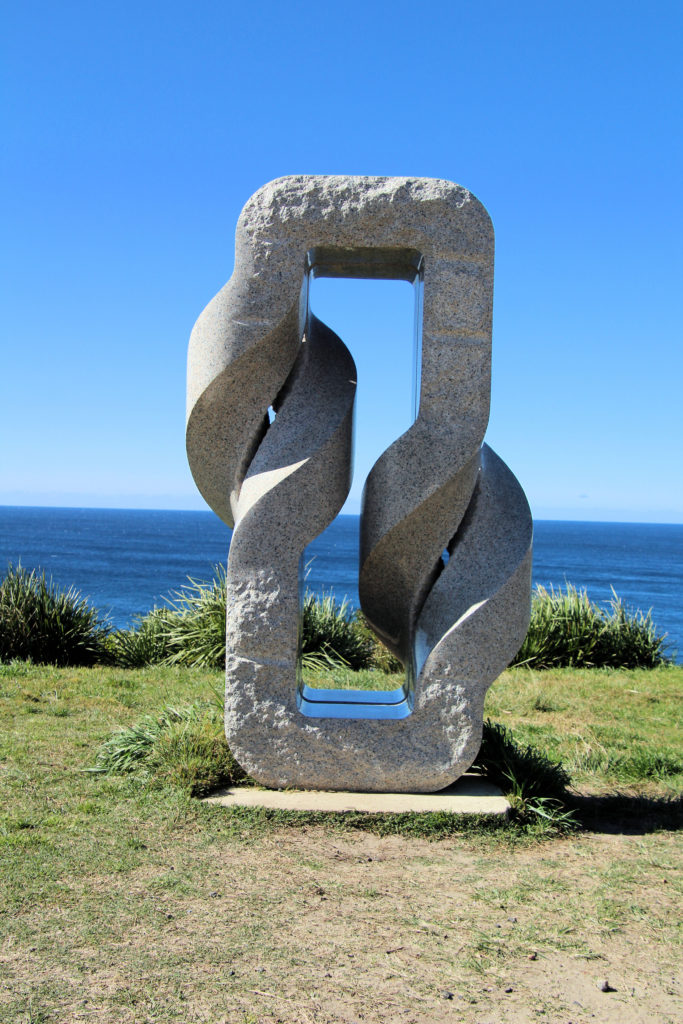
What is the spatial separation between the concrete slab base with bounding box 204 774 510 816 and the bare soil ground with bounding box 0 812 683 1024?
22 cm

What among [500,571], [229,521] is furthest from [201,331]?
[500,571]

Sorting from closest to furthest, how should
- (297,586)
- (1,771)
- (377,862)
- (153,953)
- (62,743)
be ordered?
(153,953)
(377,862)
(297,586)
(1,771)
(62,743)

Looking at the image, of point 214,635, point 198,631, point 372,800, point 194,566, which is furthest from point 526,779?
point 194,566

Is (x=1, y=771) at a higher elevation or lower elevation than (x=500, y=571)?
lower

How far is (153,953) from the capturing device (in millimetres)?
3385

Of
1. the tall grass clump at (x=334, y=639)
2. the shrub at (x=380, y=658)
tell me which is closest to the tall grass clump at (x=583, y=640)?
the shrub at (x=380, y=658)

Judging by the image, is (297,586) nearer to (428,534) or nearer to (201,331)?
(428,534)

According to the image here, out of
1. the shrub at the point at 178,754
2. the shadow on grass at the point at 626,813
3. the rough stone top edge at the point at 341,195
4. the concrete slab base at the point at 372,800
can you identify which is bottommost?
the shadow on grass at the point at 626,813

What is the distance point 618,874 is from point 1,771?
3.80 meters

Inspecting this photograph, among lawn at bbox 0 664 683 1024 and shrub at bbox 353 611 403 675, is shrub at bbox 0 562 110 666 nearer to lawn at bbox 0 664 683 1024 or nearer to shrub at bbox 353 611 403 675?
shrub at bbox 353 611 403 675

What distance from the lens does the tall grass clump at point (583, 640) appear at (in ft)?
35.0

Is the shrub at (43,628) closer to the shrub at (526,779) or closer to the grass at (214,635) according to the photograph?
the grass at (214,635)

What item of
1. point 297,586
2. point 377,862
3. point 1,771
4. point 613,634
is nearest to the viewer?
point 377,862

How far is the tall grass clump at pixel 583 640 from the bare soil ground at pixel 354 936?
598 centimetres
